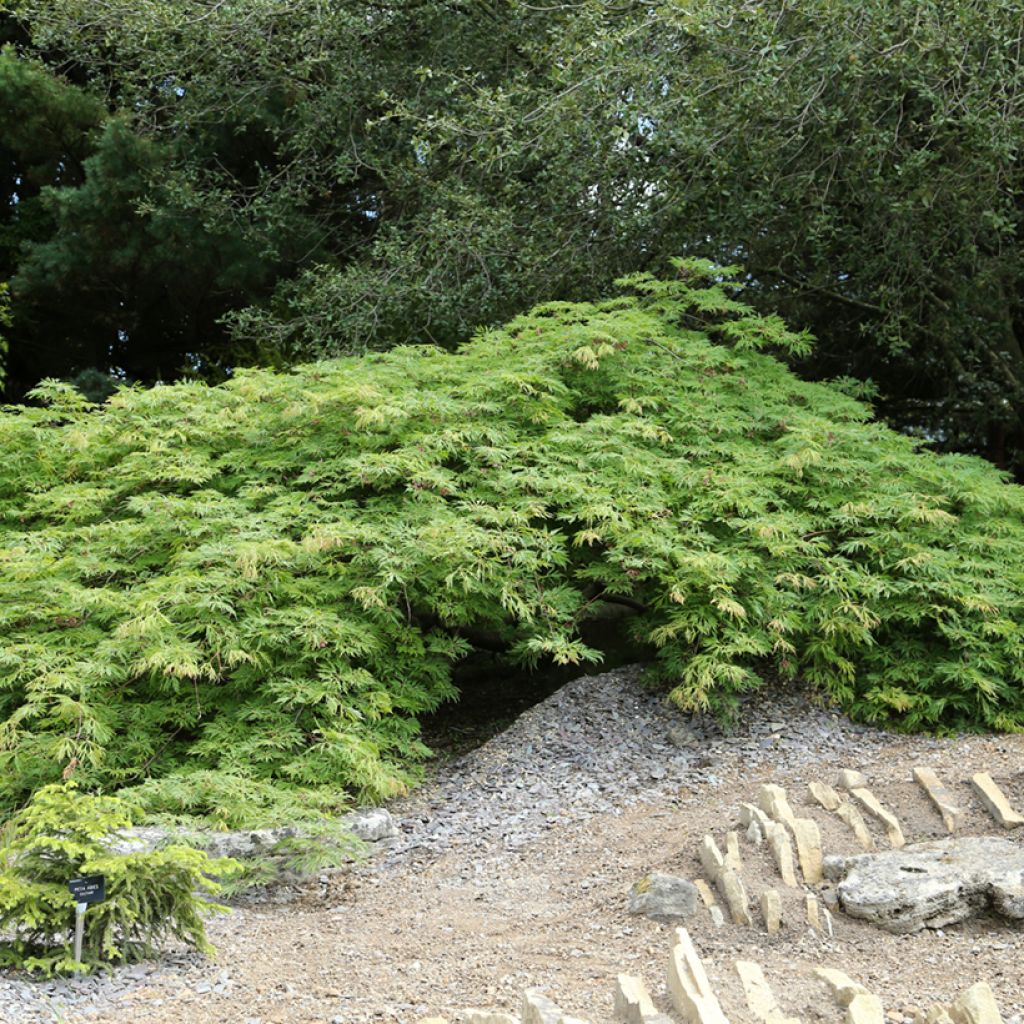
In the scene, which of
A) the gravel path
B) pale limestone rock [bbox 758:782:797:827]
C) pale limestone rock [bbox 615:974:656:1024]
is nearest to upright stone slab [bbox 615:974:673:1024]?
pale limestone rock [bbox 615:974:656:1024]

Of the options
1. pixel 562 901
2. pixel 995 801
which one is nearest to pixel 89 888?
pixel 562 901

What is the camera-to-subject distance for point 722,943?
3.24 meters

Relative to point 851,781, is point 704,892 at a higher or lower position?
lower

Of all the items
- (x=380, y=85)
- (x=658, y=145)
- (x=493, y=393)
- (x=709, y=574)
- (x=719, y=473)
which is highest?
(x=380, y=85)

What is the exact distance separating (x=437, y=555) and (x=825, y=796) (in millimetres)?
1835

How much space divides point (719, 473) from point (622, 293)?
8.51 feet

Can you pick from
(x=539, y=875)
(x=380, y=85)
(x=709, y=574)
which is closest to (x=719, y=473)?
(x=709, y=574)

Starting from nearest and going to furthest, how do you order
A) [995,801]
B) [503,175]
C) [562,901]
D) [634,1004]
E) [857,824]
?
[634,1004] < [562,901] < [857,824] < [995,801] < [503,175]

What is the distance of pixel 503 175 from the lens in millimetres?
8352

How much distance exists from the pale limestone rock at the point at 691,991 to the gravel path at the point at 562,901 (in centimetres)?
11

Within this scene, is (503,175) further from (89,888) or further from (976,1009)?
(976,1009)

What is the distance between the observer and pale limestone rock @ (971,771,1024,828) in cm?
388

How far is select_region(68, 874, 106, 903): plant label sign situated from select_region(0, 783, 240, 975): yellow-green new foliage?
2 cm

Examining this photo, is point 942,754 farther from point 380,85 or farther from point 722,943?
point 380,85
